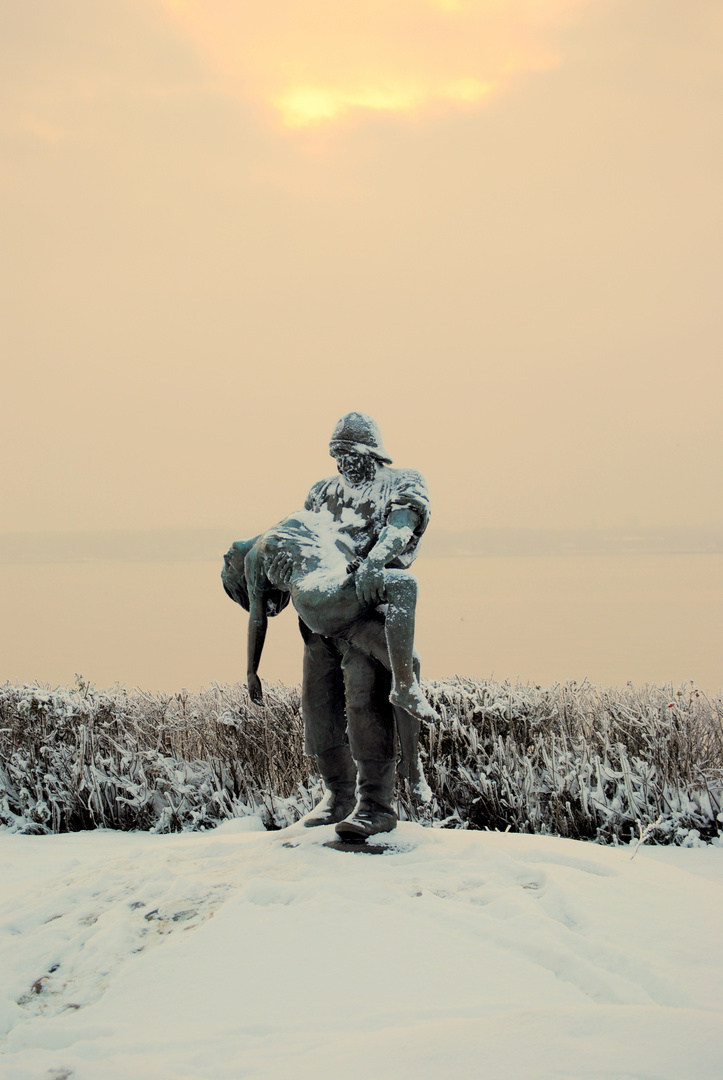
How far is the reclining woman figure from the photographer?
3.90 meters

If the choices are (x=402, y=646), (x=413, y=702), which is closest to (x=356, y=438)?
(x=402, y=646)

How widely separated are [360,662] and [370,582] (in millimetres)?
467

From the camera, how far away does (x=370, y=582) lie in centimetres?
397

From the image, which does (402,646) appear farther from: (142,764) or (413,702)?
(142,764)

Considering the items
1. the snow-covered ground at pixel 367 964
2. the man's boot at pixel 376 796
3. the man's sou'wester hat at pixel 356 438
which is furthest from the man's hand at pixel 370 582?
the snow-covered ground at pixel 367 964

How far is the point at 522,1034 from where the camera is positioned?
93.4 inches

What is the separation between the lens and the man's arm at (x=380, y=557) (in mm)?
3971

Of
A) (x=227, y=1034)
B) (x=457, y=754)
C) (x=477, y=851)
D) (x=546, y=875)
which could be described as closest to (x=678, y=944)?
(x=546, y=875)

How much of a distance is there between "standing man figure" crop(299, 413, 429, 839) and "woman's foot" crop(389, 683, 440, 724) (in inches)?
6.8

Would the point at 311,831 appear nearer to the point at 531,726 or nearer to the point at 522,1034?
the point at 522,1034

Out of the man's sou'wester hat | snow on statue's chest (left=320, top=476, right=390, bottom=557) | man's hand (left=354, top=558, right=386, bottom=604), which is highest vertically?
the man's sou'wester hat

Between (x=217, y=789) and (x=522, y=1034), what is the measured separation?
5252mm

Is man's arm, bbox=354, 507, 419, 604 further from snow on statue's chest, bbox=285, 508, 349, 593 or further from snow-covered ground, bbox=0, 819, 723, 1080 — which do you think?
snow-covered ground, bbox=0, 819, 723, 1080

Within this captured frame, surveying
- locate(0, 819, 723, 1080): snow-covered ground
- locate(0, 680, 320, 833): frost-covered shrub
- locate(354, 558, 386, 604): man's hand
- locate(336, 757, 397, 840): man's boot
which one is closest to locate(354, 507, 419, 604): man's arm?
locate(354, 558, 386, 604): man's hand
